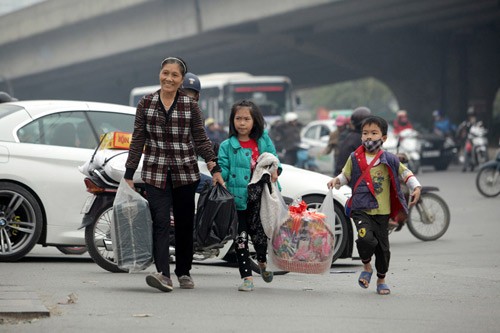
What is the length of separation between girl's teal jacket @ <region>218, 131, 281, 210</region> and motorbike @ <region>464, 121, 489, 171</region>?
2480 centimetres

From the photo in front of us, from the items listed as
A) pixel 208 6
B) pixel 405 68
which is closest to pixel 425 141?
pixel 208 6

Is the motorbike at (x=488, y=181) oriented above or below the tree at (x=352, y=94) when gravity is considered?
below

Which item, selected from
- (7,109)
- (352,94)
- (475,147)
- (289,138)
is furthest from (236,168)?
(352,94)

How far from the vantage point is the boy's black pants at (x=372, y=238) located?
28.5 ft

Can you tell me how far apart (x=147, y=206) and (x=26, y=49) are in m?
47.6

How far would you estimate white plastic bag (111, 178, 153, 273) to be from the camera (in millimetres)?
8484

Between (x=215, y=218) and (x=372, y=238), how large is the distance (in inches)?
45.4

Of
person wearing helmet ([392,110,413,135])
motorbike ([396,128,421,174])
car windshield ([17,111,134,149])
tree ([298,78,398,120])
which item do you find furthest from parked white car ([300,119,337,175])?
tree ([298,78,398,120])

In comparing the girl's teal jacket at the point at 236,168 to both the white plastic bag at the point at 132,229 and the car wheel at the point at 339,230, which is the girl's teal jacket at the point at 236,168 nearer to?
the white plastic bag at the point at 132,229

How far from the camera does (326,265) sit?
8789mm

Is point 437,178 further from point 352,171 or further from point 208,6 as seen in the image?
point 352,171

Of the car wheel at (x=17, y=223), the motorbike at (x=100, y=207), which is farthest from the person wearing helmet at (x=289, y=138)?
the motorbike at (x=100, y=207)

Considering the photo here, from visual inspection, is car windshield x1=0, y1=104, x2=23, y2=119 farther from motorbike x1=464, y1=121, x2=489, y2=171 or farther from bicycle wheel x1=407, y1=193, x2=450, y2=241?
motorbike x1=464, y1=121, x2=489, y2=171

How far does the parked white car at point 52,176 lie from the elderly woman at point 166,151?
2.34 m
